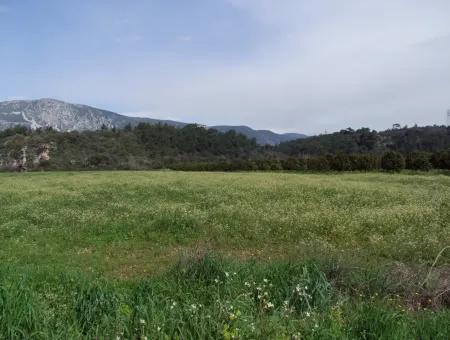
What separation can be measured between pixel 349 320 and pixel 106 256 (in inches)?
428

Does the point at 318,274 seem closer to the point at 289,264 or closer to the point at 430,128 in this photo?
the point at 289,264

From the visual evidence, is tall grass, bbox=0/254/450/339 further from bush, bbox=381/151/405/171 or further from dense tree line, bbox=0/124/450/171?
dense tree line, bbox=0/124/450/171

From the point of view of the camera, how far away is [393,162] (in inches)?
2443

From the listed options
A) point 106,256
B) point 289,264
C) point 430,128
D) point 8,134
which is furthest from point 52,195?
point 8,134

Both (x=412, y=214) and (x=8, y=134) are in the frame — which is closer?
(x=412, y=214)

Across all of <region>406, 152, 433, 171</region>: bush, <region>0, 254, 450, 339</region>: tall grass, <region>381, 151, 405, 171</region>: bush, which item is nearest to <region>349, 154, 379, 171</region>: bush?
<region>381, 151, 405, 171</region>: bush

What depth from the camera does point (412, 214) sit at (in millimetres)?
23172

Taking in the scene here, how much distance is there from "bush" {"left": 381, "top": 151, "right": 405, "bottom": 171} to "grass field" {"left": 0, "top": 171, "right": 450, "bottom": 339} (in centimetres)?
2499

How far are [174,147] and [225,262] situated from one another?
156m

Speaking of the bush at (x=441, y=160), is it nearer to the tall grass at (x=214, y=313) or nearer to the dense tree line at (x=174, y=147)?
the dense tree line at (x=174, y=147)

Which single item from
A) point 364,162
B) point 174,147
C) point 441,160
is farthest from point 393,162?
point 174,147

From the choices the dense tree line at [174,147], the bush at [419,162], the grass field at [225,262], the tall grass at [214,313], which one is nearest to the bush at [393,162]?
the bush at [419,162]

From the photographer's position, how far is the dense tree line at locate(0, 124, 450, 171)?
12162cm

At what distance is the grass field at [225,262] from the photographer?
22.1 feet
